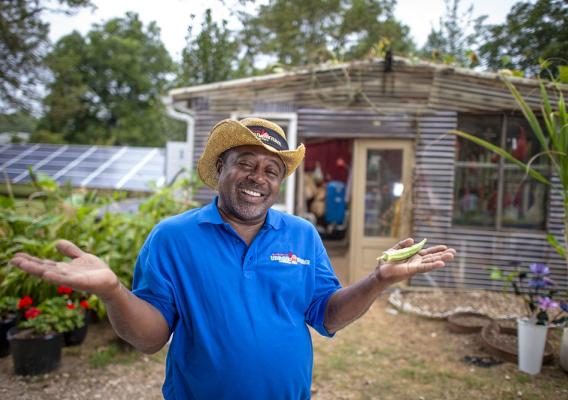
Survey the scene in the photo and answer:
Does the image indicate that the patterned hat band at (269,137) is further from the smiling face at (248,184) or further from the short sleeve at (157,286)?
the short sleeve at (157,286)

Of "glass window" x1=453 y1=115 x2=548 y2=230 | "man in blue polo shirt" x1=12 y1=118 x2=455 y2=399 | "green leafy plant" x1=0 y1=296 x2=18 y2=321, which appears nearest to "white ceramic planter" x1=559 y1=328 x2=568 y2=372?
"glass window" x1=453 y1=115 x2=548 y2=230

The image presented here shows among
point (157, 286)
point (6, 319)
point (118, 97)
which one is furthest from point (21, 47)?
point (118, 97)

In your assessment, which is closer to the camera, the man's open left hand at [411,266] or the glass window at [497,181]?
the man's open left hand at [411,266]

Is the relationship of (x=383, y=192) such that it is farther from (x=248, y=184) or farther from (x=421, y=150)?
(x=248, y=184)

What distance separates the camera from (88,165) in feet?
48.6

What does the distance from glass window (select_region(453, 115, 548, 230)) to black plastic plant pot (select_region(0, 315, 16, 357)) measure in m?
6.16

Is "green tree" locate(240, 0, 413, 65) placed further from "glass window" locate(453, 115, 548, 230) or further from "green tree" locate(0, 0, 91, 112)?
"green tree" locate(0, 0, 91, 112)

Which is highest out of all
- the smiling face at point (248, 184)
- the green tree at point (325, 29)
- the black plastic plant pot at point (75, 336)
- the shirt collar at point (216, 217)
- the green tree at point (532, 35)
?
the green tree at point (325, 29)

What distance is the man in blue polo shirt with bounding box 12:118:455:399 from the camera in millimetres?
1562

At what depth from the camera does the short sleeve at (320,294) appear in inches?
72.9

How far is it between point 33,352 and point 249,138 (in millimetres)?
3308

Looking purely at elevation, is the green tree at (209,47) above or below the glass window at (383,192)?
above

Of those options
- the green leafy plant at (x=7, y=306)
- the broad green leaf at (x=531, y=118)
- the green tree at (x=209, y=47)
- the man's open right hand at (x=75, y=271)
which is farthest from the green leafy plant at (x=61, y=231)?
the broad green leaf at (x=531, y=118)

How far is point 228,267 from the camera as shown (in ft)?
5.27
